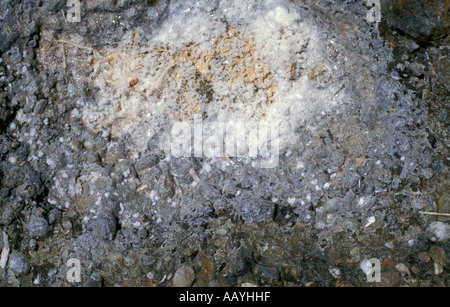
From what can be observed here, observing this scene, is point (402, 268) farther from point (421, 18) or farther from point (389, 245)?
point (421, 18)

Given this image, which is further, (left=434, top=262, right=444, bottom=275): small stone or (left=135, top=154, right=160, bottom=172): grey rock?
(left=135, top=154, right=160, bottom=172): grey rock

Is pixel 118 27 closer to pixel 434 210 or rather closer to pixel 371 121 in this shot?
pixel 371 121

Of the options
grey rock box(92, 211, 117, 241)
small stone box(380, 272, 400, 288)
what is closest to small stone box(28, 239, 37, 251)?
grey rock box(92, 211, 117, 241)

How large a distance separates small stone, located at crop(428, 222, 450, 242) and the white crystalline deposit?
86 cm

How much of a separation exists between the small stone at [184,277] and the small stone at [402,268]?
1.02 metres

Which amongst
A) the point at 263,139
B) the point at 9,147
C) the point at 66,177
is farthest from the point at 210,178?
the point at 9,147

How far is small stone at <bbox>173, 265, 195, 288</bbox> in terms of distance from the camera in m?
2.02

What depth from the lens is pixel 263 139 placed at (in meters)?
2.31

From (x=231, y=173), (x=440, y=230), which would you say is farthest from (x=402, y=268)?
(x=231, y=173)

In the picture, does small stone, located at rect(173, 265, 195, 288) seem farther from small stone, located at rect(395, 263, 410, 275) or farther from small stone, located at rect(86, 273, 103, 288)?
small stone, located at rect(395, 263, 410, 275)

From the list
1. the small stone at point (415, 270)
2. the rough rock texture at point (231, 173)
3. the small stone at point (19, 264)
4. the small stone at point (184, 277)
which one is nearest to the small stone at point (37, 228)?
the rough rock texture at point (231, 173)

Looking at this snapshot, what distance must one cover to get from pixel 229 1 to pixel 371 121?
3.58ft

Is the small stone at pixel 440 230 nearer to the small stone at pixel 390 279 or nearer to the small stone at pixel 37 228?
the small stone at pixel 390 279
